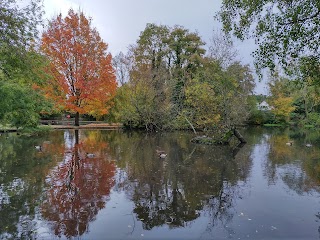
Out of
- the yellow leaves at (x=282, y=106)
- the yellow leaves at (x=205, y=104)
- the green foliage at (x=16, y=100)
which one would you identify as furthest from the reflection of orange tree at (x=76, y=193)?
the yellow leaves at (x=282, y=106)

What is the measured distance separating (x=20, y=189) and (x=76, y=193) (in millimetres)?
1658

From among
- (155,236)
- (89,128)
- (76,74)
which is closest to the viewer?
(155,236)

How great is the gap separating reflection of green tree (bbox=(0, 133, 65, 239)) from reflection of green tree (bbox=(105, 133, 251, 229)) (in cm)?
236

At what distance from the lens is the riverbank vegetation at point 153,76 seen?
29.2ft

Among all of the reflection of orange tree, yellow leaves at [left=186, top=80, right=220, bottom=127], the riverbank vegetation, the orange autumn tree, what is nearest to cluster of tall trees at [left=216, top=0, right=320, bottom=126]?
the riverbank vegetation

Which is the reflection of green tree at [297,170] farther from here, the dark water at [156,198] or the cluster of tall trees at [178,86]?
the cluster of tall trees at [178,86]

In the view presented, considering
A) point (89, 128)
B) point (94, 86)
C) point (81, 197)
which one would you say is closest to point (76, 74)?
point (94, 86)

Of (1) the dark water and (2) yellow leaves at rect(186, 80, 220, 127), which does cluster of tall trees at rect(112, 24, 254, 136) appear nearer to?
(2) yellow leaves at rect(186, 80, 220, 127)

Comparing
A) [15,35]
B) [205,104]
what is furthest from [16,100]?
[205,104]

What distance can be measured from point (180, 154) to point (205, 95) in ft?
23.1

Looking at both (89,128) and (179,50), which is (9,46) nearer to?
(89,128)

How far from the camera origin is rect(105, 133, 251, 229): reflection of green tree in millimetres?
6812

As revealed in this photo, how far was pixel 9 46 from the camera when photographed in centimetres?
905

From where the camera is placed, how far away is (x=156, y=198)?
7875mm
